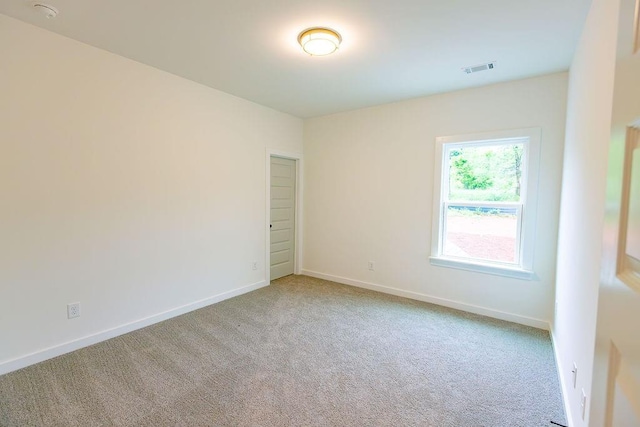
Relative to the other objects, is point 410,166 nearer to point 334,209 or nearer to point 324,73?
point 334,209

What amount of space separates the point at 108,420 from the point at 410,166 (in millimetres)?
3815

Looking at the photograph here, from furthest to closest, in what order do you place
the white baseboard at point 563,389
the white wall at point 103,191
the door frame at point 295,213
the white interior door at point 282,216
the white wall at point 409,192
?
→ the white interior door at point 282,216, the door frame at point 295,213, the white wall at point 409,192, the white wall at point 103,191, the white baseboard at point 563,389

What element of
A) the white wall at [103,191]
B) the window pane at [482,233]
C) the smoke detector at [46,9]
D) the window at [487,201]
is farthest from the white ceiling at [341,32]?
the window pane at [482,233]

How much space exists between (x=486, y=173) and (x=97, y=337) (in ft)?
14.5

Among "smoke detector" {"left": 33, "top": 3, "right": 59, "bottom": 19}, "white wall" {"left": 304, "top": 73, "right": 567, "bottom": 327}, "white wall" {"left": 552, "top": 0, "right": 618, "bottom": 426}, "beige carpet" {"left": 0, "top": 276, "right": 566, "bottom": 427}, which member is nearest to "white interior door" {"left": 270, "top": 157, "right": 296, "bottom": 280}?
"white wall" {"left": 304, "top": 73, "right": 567, "bottom": 327}

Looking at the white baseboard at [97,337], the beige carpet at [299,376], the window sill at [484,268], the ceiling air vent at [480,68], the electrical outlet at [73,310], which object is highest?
the ceiling air vent at [480,68]

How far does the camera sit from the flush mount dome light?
7.57ft

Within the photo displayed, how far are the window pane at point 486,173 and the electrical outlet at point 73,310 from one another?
162 inches

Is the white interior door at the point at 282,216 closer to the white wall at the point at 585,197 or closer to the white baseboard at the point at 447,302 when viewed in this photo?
the white baseboard at the point at 447,302

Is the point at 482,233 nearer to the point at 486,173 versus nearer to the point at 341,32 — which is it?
the point at 486,173

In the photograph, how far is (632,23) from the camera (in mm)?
567

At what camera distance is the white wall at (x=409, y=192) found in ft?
10.1

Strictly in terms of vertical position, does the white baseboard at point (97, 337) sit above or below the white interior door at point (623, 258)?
below

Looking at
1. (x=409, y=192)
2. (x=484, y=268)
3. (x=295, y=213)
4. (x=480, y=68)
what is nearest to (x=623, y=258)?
(x=480, y=68)
